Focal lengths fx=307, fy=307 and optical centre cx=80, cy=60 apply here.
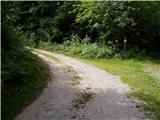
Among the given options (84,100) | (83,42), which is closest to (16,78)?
(84,100)

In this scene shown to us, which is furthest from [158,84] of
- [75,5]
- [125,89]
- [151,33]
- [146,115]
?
[75,5]

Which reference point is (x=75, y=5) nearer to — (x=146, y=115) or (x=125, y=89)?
(x=125, y=89)

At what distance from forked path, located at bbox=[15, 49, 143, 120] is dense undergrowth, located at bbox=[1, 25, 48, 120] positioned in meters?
0.38

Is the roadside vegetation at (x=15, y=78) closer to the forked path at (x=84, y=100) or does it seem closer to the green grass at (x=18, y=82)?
the green grass at (x=18, y=82)

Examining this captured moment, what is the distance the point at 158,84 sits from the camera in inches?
615

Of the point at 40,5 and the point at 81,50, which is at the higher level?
the point at 40,5

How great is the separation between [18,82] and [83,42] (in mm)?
12675

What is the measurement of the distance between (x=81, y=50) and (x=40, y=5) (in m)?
8.50

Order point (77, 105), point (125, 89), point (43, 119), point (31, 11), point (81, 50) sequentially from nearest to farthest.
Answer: point (43, 119)
point (77, 105)
point (125, 89)
point (81, 50)
point (31, 11)

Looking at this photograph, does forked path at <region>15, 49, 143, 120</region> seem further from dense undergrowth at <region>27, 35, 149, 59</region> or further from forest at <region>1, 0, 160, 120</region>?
dense undergrowth at <region>27, 35, 149, 59</region>

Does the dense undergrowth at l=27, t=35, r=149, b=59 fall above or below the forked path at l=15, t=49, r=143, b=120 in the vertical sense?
above

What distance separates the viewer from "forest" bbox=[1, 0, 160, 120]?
13188 mm

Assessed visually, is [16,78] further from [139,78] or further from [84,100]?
[139,78]

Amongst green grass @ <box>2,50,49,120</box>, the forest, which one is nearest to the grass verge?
the forest
